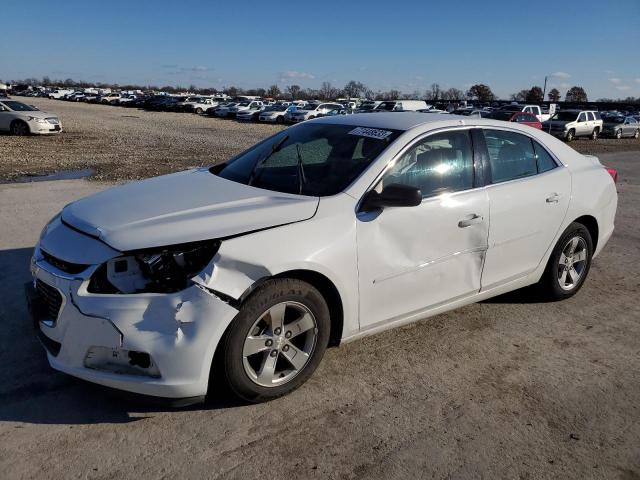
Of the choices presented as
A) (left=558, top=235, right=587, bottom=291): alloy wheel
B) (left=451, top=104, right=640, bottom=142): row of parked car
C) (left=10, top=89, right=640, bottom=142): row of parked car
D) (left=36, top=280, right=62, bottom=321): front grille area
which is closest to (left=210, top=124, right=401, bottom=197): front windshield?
(left=36, top=280, right=62, bottom=321): front grille area

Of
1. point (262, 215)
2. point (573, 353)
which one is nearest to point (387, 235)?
point (262, 215)

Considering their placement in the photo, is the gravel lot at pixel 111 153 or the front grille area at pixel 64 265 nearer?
the front grille area at pixel 64 265

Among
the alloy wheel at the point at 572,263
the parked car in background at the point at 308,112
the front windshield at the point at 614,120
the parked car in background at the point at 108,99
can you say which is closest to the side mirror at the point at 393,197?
the alloy wheel at the point at 572,263

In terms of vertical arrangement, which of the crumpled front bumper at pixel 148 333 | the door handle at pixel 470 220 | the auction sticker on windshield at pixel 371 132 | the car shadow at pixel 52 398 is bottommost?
the car shadow at pixel 52 398

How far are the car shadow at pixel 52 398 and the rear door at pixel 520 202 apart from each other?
7.44ft

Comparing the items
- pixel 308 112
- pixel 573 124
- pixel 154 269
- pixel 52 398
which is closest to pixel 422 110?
pixel 573 124

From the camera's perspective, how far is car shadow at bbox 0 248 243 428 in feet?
9.67

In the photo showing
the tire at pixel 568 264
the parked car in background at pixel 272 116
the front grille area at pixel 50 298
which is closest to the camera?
the front grille area at pixel 50 298

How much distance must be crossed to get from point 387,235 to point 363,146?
0.74m

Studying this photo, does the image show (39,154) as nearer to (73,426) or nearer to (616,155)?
(73,426)

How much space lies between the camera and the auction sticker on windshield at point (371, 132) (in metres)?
3.77

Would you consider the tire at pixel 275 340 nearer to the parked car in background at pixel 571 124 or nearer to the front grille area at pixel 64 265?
the front grille area at pixel 64 265

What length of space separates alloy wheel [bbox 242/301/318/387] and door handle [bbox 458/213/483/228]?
4.31ft

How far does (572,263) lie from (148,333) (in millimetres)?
3784
